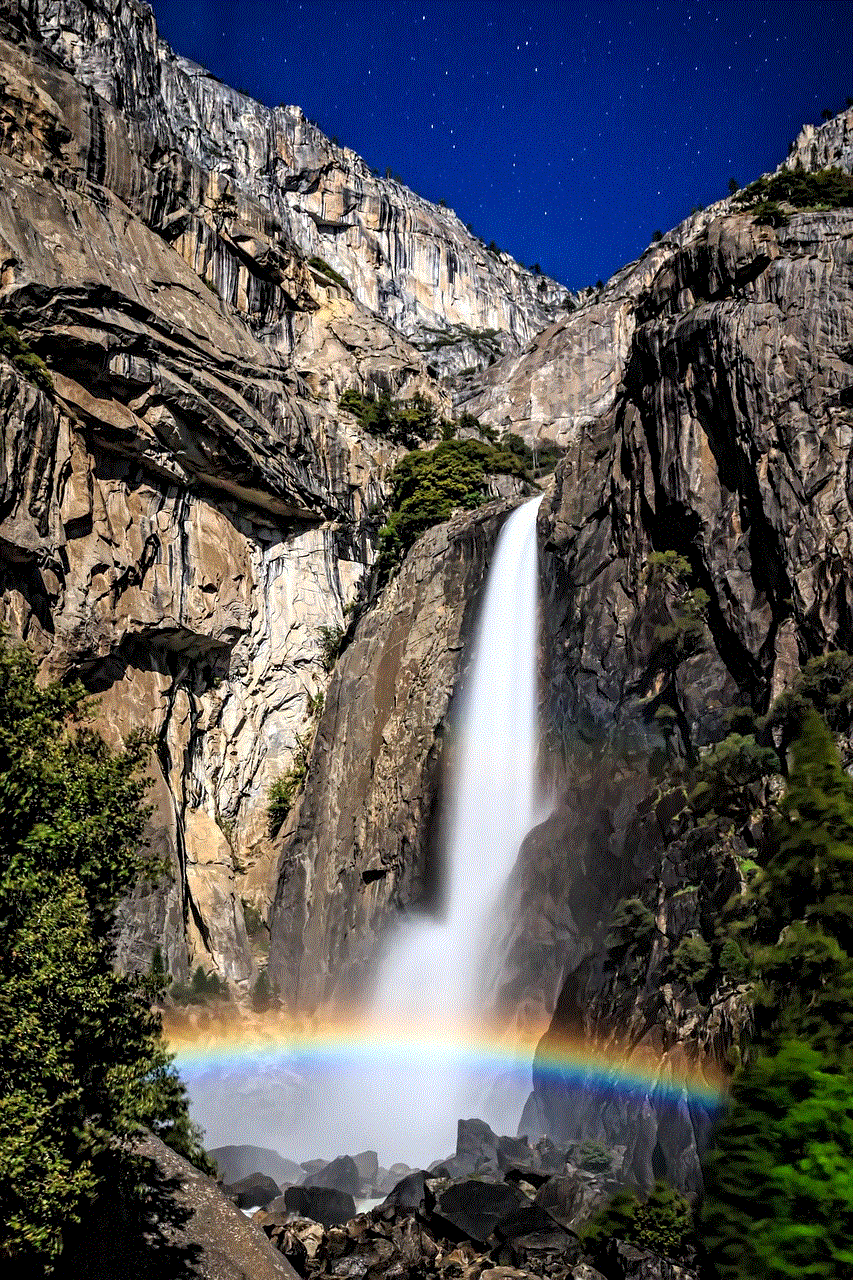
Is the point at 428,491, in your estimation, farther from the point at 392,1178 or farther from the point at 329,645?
the point at 392,1178

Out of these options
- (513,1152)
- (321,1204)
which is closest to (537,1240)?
(513,1152)

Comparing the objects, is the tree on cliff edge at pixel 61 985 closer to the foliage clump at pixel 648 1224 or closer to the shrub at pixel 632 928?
the foliage clump at pixel 648 1224

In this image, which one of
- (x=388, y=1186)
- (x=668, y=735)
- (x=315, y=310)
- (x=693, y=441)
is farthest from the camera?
(x=315, y=310)

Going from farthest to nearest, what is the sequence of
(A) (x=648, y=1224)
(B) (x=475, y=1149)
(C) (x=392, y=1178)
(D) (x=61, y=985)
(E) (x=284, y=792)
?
(E) (x=284, y=792)
(C) (x=392, y=1178)
(B) (x=475, y=1149)
(A) (x=648, y=1224)
(D) (x=61, y=985)

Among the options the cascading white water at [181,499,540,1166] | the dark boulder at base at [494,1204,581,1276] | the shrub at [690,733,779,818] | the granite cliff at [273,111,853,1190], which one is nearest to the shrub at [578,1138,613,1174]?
the granite cliff at [273,111,853,1190]

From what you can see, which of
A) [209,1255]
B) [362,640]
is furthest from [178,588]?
[209,1255]

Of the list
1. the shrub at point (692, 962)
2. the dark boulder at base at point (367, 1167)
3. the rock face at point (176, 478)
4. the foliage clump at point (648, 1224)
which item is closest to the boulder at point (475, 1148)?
the dark boulder at base at point (367, 1167)

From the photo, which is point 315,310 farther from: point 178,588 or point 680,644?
point 680,644
